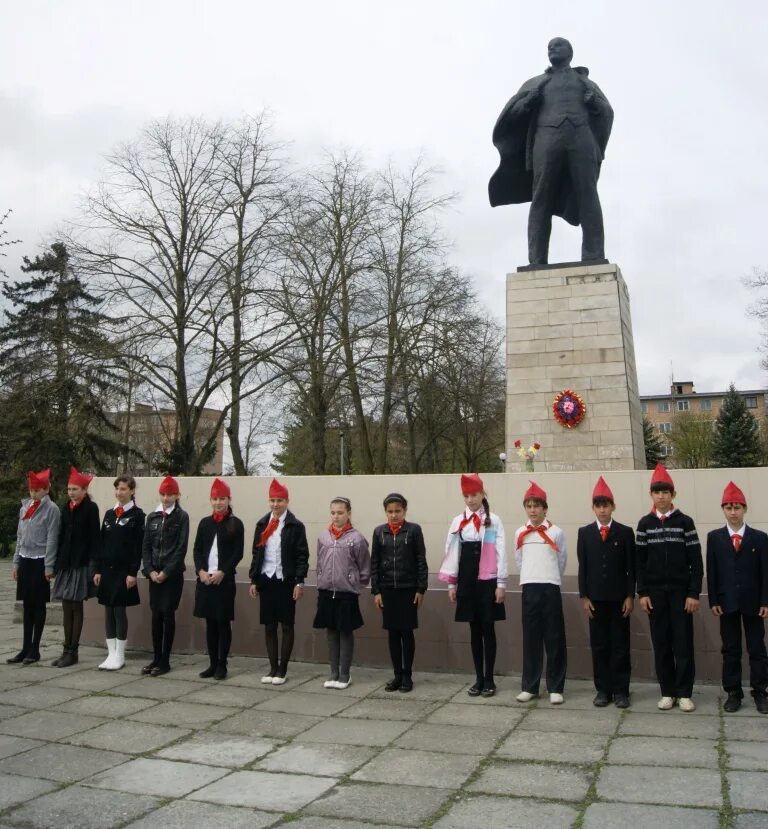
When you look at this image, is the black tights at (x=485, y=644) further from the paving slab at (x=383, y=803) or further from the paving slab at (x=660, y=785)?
the paving slab at (x=383, y=803)

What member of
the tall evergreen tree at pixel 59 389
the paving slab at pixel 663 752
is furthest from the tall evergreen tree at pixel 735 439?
the paving slab at pixel 663 752

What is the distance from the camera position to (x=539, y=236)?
9883 millimetres

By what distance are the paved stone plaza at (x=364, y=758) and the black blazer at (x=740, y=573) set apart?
67 cm

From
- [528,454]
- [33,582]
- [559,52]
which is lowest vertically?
[33,582]

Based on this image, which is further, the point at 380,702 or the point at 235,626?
the point at 235,626

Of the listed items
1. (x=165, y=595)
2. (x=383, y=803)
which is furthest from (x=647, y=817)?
(x=165, y=595)

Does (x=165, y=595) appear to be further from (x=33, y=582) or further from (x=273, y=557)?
(x=33, y=582)

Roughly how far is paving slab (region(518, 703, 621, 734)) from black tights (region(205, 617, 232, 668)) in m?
2.61

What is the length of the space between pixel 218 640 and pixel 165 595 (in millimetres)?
625

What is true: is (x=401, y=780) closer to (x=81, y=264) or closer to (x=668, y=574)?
(x=668, y=574)

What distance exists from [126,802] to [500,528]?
323 cm

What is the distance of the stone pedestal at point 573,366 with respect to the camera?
8.92 metres

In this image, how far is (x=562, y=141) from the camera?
9.52 metres

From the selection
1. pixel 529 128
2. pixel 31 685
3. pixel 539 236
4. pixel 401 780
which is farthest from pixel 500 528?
pixel 529 128
